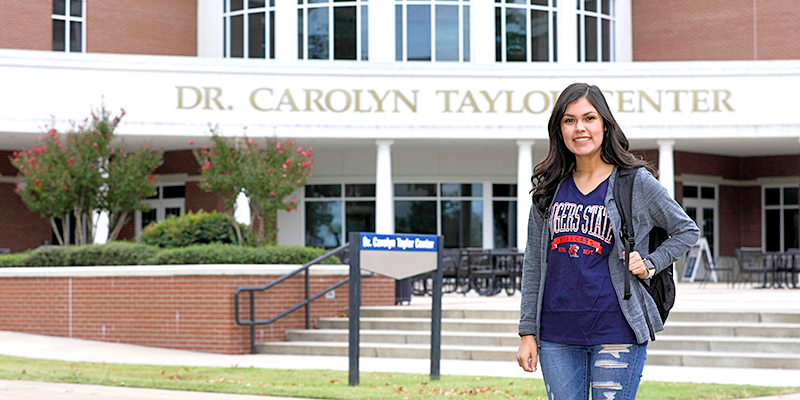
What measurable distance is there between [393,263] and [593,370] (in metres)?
6.62

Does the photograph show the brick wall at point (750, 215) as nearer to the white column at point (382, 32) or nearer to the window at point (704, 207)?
the window at point (704, 207)

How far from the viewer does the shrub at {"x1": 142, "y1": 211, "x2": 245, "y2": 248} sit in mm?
15617

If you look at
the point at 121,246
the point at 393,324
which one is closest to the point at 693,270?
the point at 393,324

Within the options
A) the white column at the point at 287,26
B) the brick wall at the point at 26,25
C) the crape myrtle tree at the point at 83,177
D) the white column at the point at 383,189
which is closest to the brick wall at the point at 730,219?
the white column at the point at 383,189

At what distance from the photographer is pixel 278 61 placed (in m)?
22.7

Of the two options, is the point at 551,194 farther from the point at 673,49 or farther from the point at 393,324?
the point at 673,49

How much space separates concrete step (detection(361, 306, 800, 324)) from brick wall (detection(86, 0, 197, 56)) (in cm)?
1566

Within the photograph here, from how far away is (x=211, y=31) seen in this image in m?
27.3

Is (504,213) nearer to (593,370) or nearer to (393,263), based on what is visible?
(393,263)

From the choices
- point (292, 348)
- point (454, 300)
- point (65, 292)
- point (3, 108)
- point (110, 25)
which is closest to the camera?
point (292, 348)

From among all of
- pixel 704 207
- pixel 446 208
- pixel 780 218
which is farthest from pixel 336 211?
pixel 780 218

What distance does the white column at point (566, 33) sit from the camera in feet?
85.7

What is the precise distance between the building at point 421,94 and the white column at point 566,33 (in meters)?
0.04

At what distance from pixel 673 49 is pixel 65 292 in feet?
62.9
